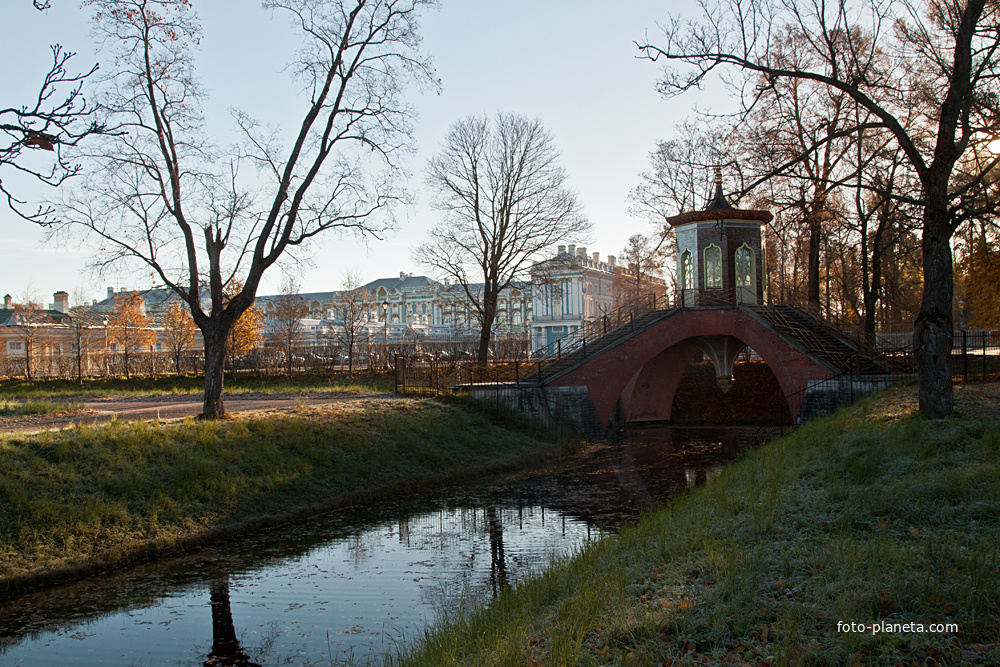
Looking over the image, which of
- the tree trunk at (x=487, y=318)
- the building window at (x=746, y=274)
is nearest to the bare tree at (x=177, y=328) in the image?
the tree trunk at (x=487, y=318)

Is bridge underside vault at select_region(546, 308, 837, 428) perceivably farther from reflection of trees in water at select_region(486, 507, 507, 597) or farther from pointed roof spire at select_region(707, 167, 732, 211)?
reflection of trees in water at select_region(486, 507, 507, 597)

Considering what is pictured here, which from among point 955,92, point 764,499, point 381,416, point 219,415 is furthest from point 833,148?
point 219,415

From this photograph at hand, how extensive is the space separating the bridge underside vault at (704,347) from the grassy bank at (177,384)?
30.0 feet

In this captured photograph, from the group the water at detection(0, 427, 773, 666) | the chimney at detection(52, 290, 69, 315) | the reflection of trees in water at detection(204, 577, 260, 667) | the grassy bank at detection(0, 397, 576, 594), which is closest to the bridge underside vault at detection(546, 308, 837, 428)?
the grassy bank at detection(0, 397, 576, 594)

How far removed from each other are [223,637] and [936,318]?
12731mm

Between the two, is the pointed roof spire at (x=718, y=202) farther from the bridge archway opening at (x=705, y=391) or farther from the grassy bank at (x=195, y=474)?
the grassy bank at (x=195, y=474)

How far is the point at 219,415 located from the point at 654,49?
12349 millimetres

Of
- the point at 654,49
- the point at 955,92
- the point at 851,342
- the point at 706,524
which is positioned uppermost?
the point at 654,49

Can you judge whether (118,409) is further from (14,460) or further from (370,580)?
(370,580)

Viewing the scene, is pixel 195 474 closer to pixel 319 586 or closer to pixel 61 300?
pixel 319 586

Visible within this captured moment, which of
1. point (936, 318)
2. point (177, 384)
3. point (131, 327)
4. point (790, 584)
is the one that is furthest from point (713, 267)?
point (131, 327)

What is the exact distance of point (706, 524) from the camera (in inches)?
398

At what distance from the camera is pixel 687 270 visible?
2952 centimetres

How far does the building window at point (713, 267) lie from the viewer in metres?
28.5
